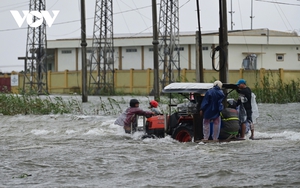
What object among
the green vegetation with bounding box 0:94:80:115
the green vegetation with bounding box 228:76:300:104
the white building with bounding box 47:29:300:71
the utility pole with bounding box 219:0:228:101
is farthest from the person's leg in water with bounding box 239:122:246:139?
the white building with bounding box 47:29:300:71

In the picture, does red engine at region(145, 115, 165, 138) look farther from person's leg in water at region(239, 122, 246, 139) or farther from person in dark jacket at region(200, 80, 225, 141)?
person's leg in water at region(239, 122, 246, 139)

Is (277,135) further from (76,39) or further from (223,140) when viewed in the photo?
(76,39)

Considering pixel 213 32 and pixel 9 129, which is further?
pixel 213 32

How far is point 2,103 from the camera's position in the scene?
35969 mm

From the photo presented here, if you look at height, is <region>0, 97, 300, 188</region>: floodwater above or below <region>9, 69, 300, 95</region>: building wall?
below

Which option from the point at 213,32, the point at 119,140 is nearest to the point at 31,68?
the point at 213,32

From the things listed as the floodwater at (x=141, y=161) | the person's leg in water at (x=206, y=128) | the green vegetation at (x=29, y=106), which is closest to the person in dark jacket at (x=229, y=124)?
the floodwater at (x=141, y=161)

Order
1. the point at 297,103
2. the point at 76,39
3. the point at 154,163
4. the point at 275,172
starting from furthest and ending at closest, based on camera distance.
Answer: the point at 76,39 < the point at 297,103 < the point at 154,163 < the point at 275,172

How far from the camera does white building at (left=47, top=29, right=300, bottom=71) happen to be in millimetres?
79125

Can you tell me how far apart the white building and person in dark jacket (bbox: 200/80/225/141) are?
55.8 m

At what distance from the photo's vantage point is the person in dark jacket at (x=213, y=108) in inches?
779

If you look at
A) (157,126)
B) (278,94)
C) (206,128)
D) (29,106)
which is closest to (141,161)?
(206,128)

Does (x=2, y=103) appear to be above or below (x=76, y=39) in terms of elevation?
below

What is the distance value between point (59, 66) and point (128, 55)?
9.15m
